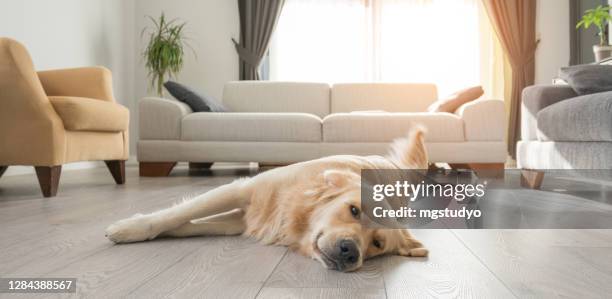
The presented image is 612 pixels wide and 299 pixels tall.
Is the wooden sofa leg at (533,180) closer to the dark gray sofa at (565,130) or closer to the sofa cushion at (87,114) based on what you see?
the dark gray sofa at (565,130)

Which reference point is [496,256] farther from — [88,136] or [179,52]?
[179,52]

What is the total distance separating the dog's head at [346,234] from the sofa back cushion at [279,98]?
3.59 meters

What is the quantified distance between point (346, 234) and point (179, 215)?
0.53 meters

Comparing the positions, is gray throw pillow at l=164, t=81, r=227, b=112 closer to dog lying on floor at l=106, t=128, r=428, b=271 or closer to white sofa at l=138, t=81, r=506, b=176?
white sofa at l=138, t=81, r=506, b=176

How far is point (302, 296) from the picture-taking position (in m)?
0.85

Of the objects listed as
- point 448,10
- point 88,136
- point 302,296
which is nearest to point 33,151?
point 88,136

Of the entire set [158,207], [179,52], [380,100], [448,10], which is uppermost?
[448,10]

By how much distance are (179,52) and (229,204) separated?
4550mm

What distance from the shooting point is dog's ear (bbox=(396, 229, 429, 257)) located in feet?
3.85

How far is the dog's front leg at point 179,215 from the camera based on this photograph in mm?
1271

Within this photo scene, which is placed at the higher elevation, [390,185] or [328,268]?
[390,185]

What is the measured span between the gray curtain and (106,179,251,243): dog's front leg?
4518mm

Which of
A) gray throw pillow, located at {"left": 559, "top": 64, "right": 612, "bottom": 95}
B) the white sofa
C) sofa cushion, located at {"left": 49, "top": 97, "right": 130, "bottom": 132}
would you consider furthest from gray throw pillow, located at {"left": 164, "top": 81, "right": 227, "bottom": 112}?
gray throw pillow, located at {"left": 559, "top": 64, "right": 612, "bottom": 95}

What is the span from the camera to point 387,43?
19.5 ft
